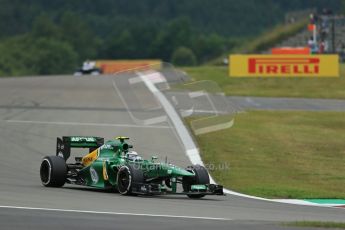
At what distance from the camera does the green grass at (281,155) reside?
2131cm

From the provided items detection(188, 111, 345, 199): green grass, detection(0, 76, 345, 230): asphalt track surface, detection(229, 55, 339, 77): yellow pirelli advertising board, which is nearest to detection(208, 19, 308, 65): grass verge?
detection(229, 55, 339, 77): yellow pirelli advertising board

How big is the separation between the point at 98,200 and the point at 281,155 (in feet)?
34.4

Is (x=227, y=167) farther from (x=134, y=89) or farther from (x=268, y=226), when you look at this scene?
(x=134, y=89)

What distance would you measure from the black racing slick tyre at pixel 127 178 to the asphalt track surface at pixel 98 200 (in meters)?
0.27

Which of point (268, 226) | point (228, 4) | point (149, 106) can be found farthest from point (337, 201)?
point (228, 4)

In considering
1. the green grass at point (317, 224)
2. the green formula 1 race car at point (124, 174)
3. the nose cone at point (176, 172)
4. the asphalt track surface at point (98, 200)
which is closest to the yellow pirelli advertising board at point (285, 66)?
the asphalt track surface at point (98, 200)

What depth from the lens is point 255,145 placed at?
28.1 m

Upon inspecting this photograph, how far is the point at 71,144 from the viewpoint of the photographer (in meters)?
19.5

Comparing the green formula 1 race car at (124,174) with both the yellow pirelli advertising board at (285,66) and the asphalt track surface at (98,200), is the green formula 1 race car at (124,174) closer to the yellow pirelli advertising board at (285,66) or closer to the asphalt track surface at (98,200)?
the asphalt track surface at (98,200)

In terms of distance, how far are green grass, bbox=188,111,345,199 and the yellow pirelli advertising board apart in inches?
687

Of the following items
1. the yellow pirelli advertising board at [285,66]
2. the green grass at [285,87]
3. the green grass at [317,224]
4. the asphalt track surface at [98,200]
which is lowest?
the green grass at [317,224]

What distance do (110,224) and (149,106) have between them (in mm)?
25108

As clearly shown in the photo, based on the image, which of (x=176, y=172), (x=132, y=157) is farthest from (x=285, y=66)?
(x=176, y=172)

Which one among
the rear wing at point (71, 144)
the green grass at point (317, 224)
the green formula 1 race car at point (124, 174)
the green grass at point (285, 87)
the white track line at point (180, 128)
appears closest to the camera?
the green grass at point (317, 224)
